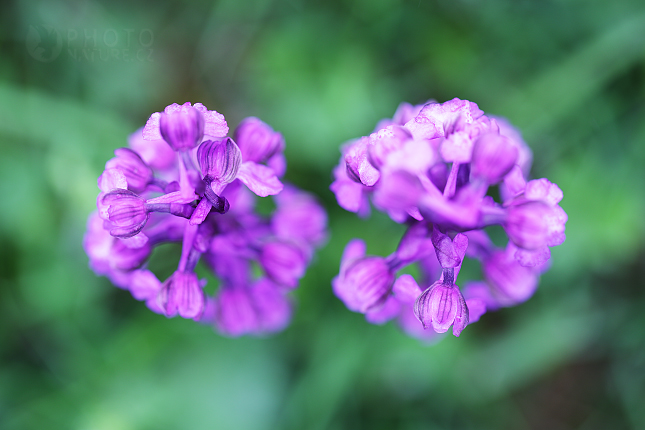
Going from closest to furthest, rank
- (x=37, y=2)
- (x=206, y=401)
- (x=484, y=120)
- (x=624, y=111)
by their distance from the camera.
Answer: (x=484, y=120) → (x=206, y=401) → (x=624, y=111) → (x=37, y=2)

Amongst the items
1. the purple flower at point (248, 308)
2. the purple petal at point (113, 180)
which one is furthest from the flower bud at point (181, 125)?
the purple flower at point (248, 308)

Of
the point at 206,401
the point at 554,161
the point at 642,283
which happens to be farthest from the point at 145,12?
the point at 642,283

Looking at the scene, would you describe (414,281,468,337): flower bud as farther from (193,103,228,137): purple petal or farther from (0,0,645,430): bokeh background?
(0,0,645,430): bokeh background

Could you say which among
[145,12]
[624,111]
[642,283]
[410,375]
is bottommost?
[410,375]

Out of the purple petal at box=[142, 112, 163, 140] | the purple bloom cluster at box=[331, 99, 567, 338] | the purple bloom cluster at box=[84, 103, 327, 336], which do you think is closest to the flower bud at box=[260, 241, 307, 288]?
the purple bloom cluster at box=[84, 103, 327, 336]

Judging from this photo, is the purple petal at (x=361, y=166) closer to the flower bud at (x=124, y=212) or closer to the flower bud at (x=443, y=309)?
the flower bud at (x=443, y=309)

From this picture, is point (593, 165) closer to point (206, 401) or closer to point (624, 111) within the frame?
point (624, 111)

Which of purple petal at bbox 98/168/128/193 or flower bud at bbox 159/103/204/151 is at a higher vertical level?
flower bud at bbox 159/103/204/151
